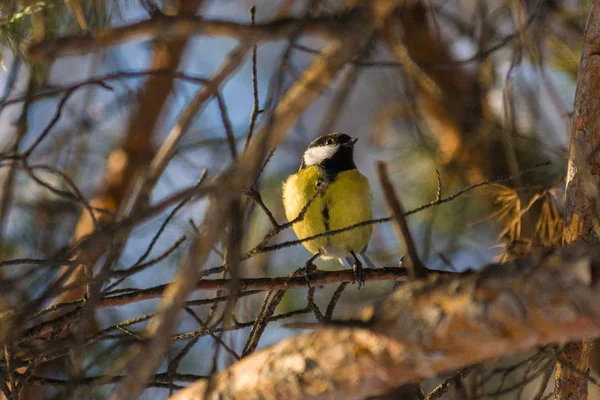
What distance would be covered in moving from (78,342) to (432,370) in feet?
1.94

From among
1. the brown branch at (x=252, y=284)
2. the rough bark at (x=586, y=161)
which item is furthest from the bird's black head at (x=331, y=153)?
the rough bark at (x=586, y=161)

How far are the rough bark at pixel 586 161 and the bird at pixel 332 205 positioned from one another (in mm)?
873

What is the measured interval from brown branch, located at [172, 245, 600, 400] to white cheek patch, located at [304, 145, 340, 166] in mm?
1731

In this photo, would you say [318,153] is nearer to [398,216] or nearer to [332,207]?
[332,207]

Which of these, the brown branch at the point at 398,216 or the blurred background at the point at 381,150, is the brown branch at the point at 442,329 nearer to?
the brown branch at the point at 398,216

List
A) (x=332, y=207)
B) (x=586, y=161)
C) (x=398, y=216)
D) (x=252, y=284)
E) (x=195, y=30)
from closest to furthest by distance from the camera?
(x=398, y=216) → (x=195, y=30) → (x=586, y=161) → (x=252, y=284) → (x=332, y=207)

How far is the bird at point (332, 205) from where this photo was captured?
2.55m

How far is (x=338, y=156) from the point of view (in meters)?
2.98

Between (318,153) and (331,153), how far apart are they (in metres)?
0.06

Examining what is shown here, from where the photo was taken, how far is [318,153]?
3.02m

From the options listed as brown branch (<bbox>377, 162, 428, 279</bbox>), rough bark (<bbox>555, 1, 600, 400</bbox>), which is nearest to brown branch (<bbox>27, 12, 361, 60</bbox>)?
brown branch (<bbox>377, 162, 428, 279</bbox>)

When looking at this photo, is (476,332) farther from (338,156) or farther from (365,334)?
(338,156)

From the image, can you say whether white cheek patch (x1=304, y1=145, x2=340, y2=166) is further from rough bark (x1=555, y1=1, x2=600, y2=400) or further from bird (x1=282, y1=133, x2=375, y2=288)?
rough bark (x1=555, y1=1, x2=600, y2=400)

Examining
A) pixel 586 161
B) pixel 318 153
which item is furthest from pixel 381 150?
pixel 586 161
